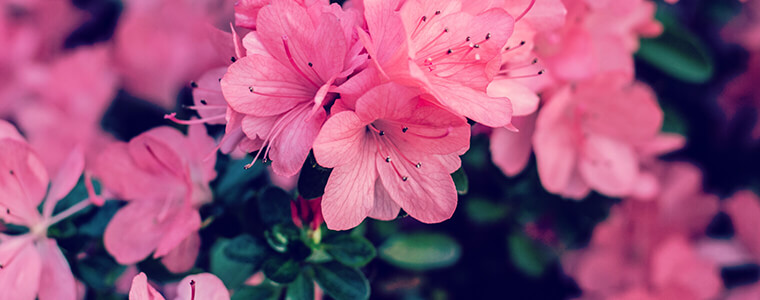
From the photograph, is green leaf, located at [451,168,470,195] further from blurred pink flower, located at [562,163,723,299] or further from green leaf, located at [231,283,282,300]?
blurred pink flower, located at [562,163,723,299]

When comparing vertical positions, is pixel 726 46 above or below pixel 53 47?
below

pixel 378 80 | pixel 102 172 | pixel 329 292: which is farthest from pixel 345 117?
pixel 102 172

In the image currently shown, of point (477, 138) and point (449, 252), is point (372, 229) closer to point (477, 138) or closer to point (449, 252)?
point (449, 252)

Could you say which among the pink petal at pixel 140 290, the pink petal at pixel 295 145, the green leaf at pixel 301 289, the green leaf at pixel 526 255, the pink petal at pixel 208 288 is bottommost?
the green leaf at pixel 526 255

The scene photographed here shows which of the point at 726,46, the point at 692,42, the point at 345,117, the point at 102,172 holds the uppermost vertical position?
the point at 345,117

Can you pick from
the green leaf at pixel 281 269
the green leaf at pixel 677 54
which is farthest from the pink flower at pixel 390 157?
the green leaf at pixel 677 54

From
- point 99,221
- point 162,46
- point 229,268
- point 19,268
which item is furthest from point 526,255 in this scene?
point 162,46

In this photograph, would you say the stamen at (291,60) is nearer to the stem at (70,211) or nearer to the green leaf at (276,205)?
the green leaf at (276,205)
